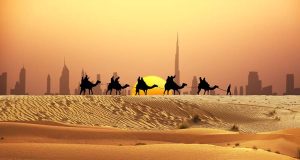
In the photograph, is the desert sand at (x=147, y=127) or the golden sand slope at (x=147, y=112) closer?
the desert sand at (x=147, y=127)

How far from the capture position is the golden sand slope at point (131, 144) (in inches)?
470

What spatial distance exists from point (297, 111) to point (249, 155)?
88.7 ft

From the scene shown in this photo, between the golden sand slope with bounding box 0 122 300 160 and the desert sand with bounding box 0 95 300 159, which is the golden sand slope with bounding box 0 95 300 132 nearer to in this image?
the desert sand with bounding box 0 95 300 159

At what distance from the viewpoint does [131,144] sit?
56.8 feet

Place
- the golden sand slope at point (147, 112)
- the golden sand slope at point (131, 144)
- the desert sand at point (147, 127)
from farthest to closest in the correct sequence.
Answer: the golden sand slope at point (147, 112)
the desert sand at point (147, 127)
the golden sand slope at point (131, 144)

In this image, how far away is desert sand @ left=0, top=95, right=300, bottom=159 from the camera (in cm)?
1252

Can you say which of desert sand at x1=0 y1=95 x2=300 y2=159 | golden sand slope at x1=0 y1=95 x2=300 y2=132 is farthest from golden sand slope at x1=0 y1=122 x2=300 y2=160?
golden sand slope at x1=0 y1=95 x2=300 y2=132

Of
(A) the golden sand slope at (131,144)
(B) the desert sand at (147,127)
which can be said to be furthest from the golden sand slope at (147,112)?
(A) the golden sand slope at (131,144)

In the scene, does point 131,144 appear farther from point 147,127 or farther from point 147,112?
point 147,112

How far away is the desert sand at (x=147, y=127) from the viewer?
12.5m

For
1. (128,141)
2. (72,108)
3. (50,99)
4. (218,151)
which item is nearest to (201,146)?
(218,151)

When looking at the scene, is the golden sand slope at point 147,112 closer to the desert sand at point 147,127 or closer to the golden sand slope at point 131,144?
the desert sand at point 147,127

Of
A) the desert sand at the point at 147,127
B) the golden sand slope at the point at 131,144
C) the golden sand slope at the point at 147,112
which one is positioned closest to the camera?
the golden sand slope at the point at 131,144

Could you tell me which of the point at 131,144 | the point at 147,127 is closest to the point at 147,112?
the point at 147,127
